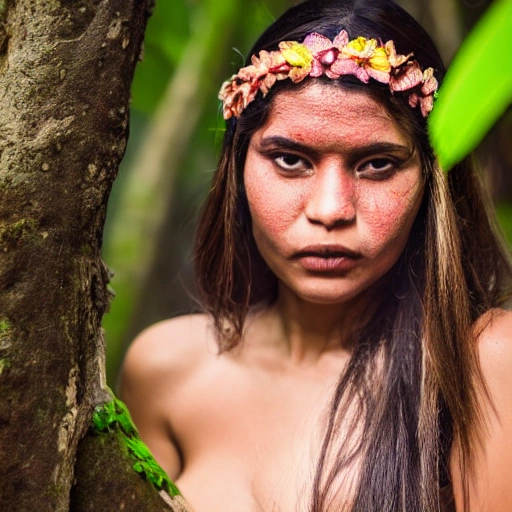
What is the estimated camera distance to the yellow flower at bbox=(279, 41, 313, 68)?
5.39 feet

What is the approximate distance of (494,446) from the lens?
1576mm

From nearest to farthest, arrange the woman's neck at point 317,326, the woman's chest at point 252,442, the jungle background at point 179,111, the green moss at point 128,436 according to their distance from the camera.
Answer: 1. the green moss at point 128,436
2. the woman's chest at point 252,442
3. the woman's neck at point 317,326
4. the jungle background at point 179,111

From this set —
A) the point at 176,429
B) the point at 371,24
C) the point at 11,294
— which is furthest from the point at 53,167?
the point at 176,429

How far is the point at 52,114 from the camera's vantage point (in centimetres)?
117

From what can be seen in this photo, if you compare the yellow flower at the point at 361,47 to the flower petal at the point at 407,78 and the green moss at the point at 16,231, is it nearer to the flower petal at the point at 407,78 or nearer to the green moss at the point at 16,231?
the flower petal at the point at 407,78

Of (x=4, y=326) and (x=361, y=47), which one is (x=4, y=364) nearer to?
(x=4, y=326)

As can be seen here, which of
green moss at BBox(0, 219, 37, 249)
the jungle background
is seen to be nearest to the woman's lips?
green moss at BBox(0, 219, 37, 249)

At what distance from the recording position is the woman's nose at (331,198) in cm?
155

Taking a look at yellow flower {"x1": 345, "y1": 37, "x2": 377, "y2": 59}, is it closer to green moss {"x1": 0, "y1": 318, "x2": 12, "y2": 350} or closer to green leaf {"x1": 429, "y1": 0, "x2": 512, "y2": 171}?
green moss {"x1": 0, "y1": 318, "x2": 12, "y2": 350}

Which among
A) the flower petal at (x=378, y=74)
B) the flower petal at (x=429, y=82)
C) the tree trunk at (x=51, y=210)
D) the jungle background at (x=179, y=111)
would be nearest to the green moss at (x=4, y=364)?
the tree trunk at (x=51, y=210)

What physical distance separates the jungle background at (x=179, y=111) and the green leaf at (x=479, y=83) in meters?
2.21

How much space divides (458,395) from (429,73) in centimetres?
71

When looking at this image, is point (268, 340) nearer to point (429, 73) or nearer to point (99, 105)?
point (429, 73)

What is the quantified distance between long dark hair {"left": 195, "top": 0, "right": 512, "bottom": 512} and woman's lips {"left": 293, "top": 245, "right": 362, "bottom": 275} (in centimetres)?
19
